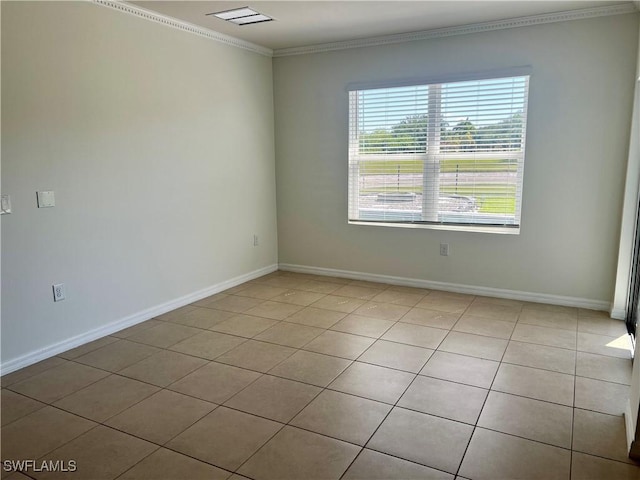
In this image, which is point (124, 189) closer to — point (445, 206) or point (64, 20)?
point (64, 20)

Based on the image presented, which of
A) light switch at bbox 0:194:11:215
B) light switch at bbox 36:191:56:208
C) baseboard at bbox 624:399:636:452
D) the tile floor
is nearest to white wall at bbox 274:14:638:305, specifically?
the tile floor

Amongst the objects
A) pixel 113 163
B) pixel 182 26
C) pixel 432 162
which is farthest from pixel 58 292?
pixel 432 162

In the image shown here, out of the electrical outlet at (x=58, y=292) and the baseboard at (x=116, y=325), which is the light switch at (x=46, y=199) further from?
the baseboard at (x=116, y=325)

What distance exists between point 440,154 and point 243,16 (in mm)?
2128

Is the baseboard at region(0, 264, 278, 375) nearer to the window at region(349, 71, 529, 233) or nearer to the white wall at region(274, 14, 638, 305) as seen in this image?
the white wall at region(274, 14, 638, 305)

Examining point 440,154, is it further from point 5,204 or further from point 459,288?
point 5,204

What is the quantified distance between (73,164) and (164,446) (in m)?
2.04

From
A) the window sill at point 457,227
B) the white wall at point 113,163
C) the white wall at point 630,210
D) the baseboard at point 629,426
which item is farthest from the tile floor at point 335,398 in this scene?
the window sill at point 457,227

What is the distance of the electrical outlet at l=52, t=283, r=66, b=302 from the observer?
3.12 m

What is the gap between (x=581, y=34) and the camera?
145 inches

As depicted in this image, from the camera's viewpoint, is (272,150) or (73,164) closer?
(73,164)

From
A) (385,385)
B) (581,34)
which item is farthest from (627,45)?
(385,385)

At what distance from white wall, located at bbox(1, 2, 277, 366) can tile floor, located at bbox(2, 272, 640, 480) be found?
1.38 ft

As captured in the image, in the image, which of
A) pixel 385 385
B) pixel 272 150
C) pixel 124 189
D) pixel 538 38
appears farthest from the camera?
pixel 272 150
